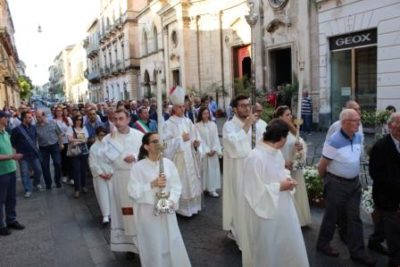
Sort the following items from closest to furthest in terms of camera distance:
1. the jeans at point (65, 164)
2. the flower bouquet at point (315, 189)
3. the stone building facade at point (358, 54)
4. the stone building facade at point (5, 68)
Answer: the flower bouquet at point (315, 189)
the jeans at point (65, 164)
the stone building facade at point (358, 54)
the stone building facade at point (5, 68)

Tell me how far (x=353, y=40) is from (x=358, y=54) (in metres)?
0.52

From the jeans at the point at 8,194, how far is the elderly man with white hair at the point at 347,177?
464cm

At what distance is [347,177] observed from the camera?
455 centimetres

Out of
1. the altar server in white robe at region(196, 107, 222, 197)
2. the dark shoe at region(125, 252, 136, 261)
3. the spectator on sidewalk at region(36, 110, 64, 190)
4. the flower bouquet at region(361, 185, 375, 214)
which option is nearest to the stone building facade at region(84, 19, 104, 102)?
the spectator on sidewalk at region(36, 110, 64, 190)

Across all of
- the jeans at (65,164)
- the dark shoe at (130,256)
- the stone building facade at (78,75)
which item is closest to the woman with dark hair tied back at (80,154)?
the jeans at (65,164)

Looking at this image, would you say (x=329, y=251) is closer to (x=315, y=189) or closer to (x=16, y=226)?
(x=315, y=189)

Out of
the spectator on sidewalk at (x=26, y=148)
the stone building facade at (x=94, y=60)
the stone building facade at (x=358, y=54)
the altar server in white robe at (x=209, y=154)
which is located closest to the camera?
the altar server in white robe at (x=209, y=154)

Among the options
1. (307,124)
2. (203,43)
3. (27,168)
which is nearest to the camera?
(27,168)

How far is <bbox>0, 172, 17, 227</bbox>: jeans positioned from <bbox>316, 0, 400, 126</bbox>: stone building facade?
10.8m

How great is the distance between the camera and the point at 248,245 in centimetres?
435

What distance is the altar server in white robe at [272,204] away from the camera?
152 inches

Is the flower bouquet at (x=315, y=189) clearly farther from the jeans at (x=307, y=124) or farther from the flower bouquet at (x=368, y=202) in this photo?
→ the jeans at (x=307, y=124)

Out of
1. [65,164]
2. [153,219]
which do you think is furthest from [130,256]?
[65,164]

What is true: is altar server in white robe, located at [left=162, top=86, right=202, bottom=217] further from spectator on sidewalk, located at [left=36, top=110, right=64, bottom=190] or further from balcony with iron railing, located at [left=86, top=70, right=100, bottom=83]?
balcony with iron railing, located at [left=86, top=70, right=100, bottom=83]
